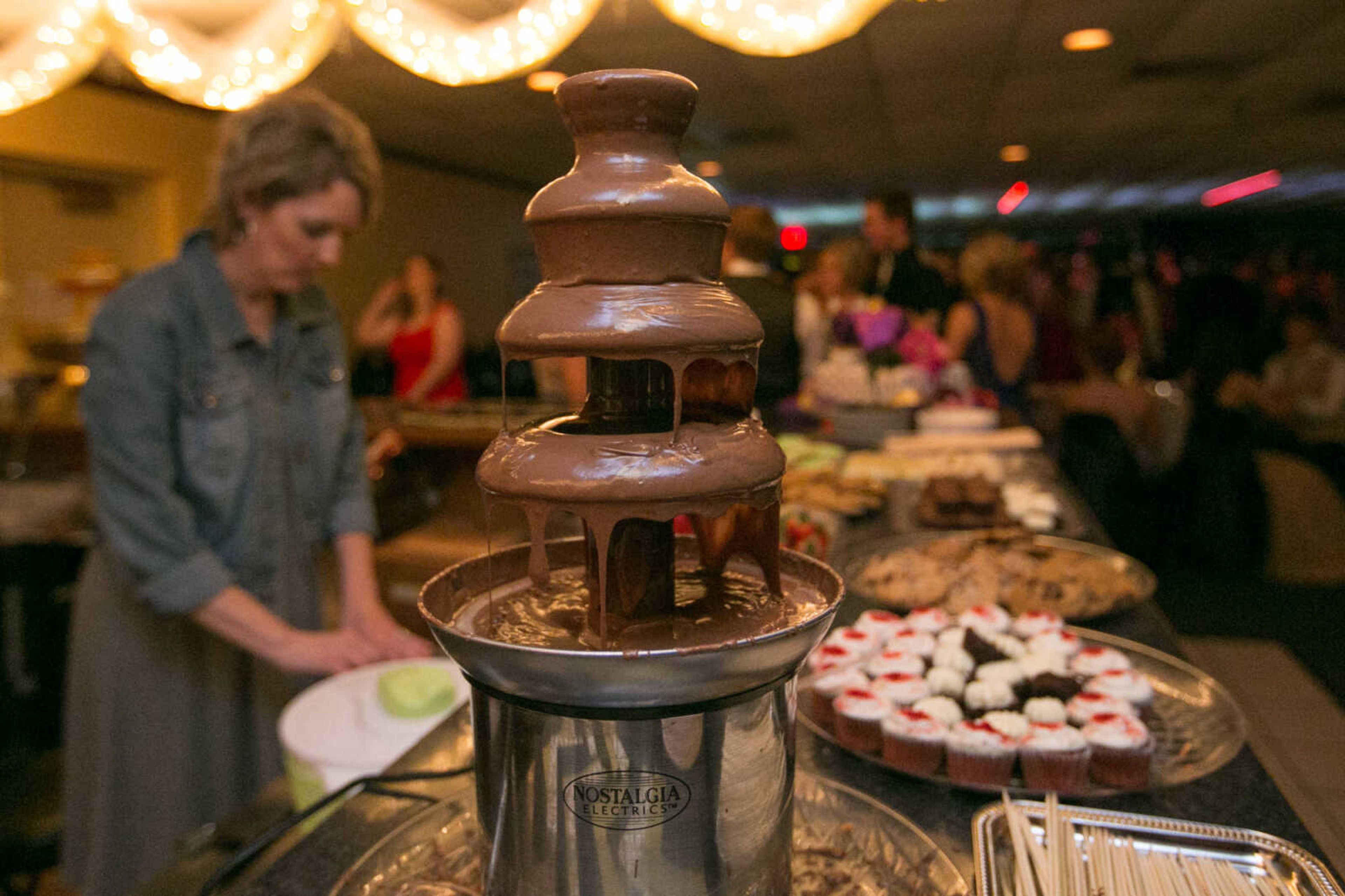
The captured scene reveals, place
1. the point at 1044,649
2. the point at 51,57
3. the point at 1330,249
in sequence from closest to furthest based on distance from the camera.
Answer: the point at 1044,649
the point at 51,57
the point at 1330,249

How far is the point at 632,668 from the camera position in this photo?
0.93 meters

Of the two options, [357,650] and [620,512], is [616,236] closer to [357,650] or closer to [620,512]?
[620,512]

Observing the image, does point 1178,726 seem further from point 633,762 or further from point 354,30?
point 354,30

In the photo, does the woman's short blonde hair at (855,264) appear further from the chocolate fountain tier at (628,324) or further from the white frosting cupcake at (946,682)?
the chocolate fountain tier at (628,324)

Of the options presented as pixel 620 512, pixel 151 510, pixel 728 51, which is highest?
pixel 728 51

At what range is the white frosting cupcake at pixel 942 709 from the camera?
5.12ft

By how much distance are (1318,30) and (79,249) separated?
985 centimetres

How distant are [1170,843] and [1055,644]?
2.07 feet

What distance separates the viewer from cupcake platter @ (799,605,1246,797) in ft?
4.77

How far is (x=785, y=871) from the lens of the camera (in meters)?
1.13

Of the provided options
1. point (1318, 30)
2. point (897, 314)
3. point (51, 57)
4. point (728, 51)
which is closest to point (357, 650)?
point (51, 57)

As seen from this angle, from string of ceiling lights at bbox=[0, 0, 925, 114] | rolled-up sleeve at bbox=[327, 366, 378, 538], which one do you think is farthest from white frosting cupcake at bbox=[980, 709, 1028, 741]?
string of ceiling lights at bbox=[0, 0, 925, 114]

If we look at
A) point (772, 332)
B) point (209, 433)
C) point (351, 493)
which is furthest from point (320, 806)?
point (772, 332)

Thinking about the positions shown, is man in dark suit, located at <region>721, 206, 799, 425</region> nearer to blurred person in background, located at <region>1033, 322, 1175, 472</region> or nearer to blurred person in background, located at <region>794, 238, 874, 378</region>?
blurred person in background, located at <region>794, 238, 874, 378</region>
